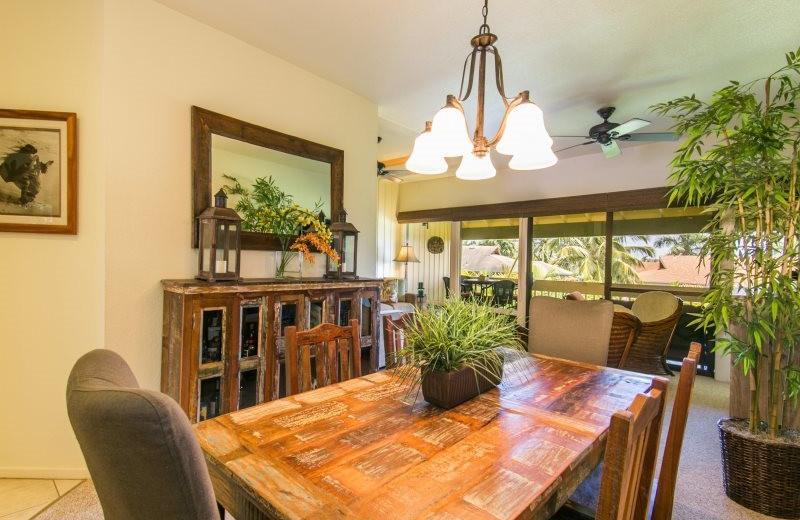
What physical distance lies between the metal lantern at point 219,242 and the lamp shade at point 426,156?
3.75 feet

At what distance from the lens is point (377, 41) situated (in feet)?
7.90

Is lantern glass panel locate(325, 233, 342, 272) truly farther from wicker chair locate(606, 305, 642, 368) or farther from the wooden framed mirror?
wicker chair locate(606, 305, 642, 368)

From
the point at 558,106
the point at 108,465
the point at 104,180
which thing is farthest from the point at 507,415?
the point at 558,106

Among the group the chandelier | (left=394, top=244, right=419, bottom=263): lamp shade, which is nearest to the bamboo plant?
the chandelier

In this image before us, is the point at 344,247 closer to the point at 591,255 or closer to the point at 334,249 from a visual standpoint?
the point at 334,249

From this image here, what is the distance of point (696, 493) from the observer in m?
2.10

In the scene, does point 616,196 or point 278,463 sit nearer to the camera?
point 278,463

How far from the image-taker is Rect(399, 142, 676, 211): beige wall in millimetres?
4363

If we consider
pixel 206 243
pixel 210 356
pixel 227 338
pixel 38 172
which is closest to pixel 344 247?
pixel 206 243

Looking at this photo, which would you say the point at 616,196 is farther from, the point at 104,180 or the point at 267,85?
the point at 104,180

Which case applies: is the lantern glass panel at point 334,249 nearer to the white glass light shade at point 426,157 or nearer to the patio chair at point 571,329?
the white glass light shade at point 426,157

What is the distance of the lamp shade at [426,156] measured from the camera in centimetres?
159

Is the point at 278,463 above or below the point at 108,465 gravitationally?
below

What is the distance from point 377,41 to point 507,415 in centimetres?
234
